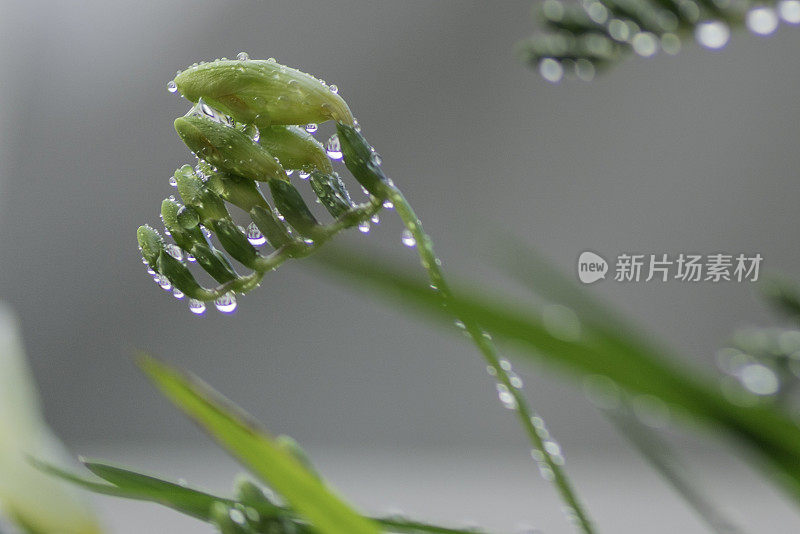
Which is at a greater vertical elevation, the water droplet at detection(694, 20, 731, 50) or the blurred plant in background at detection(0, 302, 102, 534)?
the water droplet at detection(694, 20, 731, 50)

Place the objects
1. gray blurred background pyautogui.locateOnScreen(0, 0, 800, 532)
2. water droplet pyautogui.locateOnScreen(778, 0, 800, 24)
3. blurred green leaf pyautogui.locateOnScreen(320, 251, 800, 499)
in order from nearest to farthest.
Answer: blurred green leaf pyautogui.locateOnScreen(320, 251, 800, 499), water droplet pyautogui.locateOnScreen(778, 0, 800, 24), gray blurred background pyautogui.locateOnScreen(0, 0, 800, 532)

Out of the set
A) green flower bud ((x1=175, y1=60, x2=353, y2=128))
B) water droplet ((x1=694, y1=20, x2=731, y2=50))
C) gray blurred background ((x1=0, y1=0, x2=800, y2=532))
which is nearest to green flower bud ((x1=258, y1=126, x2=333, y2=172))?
green flower bud ((x1=175, y1=60, x2=353, y2=128))

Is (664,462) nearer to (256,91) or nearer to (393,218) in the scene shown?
(256,91)

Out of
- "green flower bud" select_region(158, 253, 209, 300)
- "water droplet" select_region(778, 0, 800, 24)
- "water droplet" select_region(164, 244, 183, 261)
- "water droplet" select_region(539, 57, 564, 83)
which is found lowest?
"green flower bud" select_region(158, 253, 209, 300)

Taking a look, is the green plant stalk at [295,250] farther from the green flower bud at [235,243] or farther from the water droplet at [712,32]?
the water droplet at [712,32]

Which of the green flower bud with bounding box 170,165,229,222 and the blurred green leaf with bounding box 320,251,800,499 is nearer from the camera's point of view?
the blurred green leaf with bounding box 320,251,800,499

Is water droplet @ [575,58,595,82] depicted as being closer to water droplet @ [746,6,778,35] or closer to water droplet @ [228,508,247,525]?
water droplet @ [746,6,778,35]

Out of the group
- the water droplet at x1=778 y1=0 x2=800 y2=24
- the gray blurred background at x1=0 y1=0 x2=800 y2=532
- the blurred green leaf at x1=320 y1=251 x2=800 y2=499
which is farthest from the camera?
the gray blurred background at x1=0 y1=0 x2=800 y2=532

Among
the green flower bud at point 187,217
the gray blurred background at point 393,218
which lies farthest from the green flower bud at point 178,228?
the gray blurred background at point 393,218

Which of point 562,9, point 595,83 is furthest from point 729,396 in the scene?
point 595,83

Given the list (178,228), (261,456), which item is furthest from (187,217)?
(261,456)
